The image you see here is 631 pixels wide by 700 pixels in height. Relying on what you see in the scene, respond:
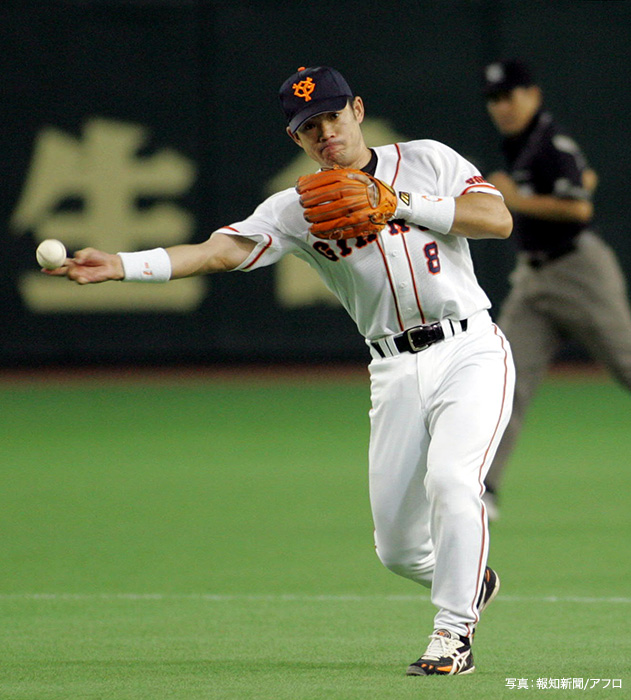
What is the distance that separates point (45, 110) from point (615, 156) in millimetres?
6228

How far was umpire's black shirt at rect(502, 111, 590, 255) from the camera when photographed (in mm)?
8281

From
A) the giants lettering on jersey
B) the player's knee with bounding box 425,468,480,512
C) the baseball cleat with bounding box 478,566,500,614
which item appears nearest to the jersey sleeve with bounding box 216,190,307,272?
the giants lettering on jersey

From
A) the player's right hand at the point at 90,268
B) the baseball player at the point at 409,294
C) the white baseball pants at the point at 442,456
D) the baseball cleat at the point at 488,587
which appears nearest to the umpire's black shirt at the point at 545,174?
the baseball player at the point at 409,294

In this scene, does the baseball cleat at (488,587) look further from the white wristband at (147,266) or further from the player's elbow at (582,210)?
the player's elbow at (582,210)

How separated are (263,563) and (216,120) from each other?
9026 millimetres

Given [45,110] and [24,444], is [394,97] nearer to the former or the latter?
[45,110]

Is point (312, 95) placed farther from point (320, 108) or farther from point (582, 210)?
point (582, 210)

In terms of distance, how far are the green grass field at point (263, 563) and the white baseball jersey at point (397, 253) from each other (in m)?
1.25

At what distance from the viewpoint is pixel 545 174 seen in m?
8.28

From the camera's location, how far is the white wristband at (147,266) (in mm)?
4859

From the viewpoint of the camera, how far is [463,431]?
15.7ft

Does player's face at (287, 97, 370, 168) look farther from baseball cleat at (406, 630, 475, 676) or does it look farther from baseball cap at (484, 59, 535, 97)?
baseball cap at (484, 59, 535, 97)

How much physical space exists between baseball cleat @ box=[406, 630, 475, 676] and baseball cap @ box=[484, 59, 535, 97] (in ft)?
14.2

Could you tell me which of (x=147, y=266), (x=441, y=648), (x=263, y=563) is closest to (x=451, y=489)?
(x=441, y=648)
